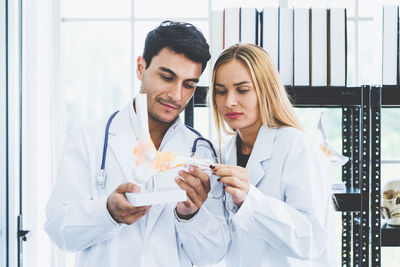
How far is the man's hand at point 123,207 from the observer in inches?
41.7

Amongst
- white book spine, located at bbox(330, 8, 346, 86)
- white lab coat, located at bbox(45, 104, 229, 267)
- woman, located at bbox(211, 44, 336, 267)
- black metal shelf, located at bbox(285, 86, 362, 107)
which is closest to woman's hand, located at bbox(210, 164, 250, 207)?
woman, located at bbox(211, 44, 336, 267)

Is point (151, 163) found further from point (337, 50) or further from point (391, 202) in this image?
point (391, 202)

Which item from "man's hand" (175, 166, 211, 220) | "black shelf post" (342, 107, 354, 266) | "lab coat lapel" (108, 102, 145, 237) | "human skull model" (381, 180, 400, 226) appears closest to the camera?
"man's hand" (175, 166, 211, 220)

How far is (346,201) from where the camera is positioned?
1730mm

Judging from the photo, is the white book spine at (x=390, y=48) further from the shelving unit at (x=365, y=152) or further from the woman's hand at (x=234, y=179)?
the woman's hand at (x=234, y=179)

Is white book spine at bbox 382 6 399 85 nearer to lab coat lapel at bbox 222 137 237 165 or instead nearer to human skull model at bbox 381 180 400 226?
human skull model at bbox 381 180 400 226

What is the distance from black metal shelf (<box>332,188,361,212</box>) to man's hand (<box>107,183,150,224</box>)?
912 mm

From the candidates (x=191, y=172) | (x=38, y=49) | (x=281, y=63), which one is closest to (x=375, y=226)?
(x=281, y=63)

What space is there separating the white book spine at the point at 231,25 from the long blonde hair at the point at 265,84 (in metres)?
0.36

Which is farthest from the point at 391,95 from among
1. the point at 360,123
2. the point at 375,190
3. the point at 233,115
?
the point at 233,115

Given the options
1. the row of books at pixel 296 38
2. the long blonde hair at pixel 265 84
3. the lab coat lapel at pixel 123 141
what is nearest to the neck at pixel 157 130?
the lab coat lapel at pixel 123 141

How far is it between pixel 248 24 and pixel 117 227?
101cm

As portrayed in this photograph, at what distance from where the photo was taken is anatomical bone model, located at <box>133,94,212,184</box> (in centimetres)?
110

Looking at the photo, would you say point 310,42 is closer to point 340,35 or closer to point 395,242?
point 340,35
